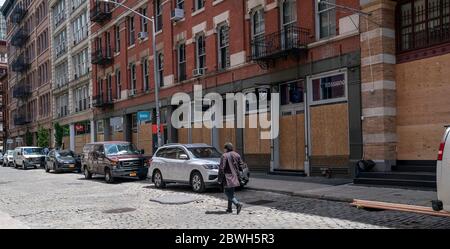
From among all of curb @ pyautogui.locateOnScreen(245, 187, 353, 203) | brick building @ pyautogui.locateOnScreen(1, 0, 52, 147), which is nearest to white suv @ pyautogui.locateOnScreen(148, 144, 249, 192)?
curb @ pyautogui.locateOnScreen(245, 187, 353, 203)

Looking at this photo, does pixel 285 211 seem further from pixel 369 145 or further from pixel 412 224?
pixel 369 145

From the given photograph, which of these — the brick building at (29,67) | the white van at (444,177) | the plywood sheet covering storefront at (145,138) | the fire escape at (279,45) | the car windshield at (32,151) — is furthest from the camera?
the brick building at (29,67)

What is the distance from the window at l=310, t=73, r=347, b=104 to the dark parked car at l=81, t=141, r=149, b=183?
850 centimetres

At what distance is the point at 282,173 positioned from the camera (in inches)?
833

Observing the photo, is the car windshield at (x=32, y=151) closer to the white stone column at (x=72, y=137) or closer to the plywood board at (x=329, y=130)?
the white stone column at (x=72, y=137)

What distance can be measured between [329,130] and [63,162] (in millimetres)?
18856

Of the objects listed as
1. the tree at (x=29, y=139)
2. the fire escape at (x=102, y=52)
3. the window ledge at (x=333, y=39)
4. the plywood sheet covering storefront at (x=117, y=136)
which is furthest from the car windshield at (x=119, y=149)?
the tree at (x=29, y=139)

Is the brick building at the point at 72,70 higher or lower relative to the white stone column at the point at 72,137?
higher

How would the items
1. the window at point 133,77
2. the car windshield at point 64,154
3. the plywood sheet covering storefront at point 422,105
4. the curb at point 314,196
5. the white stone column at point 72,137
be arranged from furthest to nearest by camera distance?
the white stone column at point 72,137 < the window at point 133,77 < the car windshield at point 64,154 < the plywood sheet covering storefront at point 422,105 < the curb at point 314,196

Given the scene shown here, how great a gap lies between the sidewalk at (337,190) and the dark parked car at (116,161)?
221 inches

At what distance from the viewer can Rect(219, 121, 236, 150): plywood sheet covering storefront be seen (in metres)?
24.7

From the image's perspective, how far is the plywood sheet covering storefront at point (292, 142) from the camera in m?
20.4

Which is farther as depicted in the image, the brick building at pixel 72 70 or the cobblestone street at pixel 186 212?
the brick building at pixel 72 70

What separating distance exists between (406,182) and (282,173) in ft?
22.5
